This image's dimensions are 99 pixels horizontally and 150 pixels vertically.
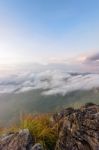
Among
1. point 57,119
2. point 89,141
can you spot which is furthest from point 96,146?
point 57,119

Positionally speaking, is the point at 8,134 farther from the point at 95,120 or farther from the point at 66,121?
the point at 95,120

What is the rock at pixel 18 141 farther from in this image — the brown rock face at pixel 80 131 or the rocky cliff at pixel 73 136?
the brown rock face at pixel 80 131

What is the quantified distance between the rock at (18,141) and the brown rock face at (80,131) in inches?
58.3

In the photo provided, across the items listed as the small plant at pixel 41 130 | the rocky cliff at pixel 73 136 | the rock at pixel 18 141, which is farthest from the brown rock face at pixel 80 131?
the rock at pixel 18 141

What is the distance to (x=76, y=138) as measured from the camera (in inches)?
608

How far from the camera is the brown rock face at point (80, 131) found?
15.1 meters

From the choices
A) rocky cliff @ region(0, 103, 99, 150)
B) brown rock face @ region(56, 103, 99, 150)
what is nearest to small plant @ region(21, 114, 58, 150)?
rocky cliff @ region(0, 103, 99, 150)

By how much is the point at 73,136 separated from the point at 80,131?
0.41m

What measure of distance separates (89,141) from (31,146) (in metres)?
2.90

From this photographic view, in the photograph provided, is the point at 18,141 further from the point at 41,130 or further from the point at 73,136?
the point at 73,136

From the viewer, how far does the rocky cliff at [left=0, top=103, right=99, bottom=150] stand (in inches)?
597

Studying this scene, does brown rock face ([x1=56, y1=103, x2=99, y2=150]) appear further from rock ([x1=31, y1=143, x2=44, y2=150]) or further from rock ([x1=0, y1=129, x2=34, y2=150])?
rock ([x1=0, y1=129, x2=34, y2=150])

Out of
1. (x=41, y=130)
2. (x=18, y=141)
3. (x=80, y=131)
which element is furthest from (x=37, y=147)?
(x=80, y=131)

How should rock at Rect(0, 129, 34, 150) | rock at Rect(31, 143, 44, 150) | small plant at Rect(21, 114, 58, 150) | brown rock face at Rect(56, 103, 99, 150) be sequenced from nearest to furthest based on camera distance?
brown rock face at Rect(56, 103, 99, 150) → rock at Rect(31, 143, 44, 150) → rock at Rect(0, 129, 34, 150) → small plant at Rect(21, 114, 58, 150)
